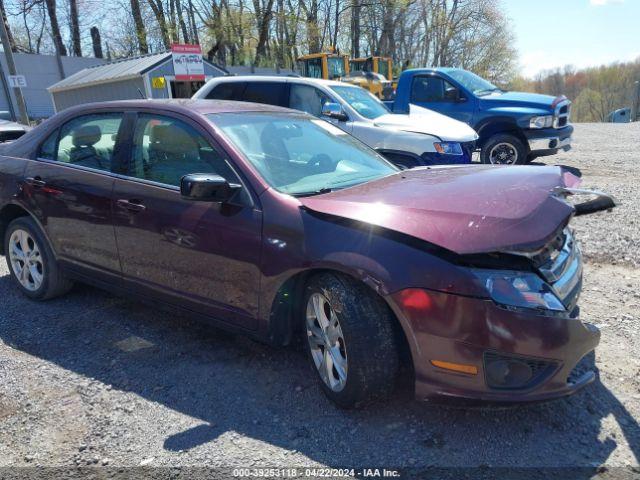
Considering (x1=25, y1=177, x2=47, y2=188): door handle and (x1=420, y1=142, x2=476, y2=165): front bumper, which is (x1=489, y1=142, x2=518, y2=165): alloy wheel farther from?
(x1=25, y1=177, x2=47, y2=188): door handle

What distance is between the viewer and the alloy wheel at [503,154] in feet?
31.4

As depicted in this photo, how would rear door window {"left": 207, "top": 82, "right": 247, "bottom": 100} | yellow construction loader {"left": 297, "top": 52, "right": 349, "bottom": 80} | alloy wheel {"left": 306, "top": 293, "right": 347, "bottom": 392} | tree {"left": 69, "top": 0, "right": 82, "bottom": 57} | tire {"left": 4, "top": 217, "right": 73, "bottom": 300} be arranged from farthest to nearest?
tree {"left": 69, "top": 0, "right": 82, "bottom": 57}, yellow construction loader {"left": 297, "top": 52, "right": 349, "bottom": 80}, rear door window {"left": 207, "top": 82, "right": 247, "bottom": 100}, tire {"left": 4, "top": 217, "right": 73, "bottom": 300}, alloy wheel {"left": 306, "top": 293, "right": 347, "bottom": 392}

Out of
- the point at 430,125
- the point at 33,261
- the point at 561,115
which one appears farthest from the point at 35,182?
the point at 561,115

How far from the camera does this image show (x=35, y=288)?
4312mm

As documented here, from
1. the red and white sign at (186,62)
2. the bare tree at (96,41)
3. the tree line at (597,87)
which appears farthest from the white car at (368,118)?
the tree line at (597,87)

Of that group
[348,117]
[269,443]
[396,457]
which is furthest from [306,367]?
[348,117]

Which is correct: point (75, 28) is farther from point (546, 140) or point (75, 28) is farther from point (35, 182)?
point (35, 182)

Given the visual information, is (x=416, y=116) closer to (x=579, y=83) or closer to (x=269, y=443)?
(x=269, y=443)

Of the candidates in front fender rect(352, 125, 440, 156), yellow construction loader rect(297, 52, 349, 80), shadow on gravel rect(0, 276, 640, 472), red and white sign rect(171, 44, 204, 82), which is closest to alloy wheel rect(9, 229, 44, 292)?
shadow on gravel rect(0, 276, 640, 472)

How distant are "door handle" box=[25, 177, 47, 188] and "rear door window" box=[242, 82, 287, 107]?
4.61 metres

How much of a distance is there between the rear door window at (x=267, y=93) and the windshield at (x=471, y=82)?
13.5 feet

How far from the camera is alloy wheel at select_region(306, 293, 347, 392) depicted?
2600mm

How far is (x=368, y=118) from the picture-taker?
25.5 feet

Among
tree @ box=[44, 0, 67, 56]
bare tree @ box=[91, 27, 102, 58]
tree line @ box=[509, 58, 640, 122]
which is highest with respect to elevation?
tree @ box=[44, 0, 67, 56]
